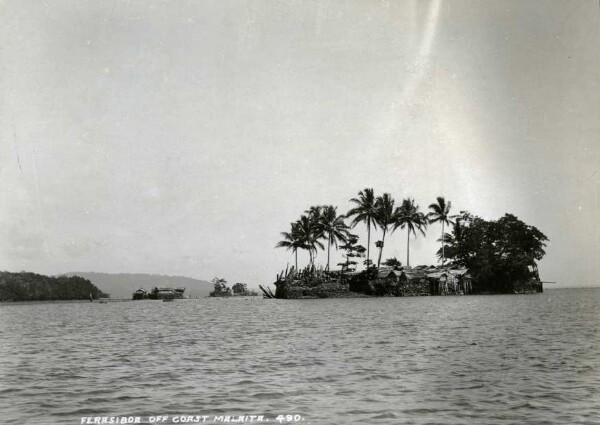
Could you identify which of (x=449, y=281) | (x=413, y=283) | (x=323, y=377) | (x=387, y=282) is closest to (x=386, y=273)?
(x=387, y=282)

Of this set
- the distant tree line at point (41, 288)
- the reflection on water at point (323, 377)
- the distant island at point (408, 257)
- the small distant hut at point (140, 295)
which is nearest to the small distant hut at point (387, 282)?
the distant island at point (408, 257)

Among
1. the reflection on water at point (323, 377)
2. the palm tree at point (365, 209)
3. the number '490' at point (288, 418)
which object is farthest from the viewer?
the palm tree at point (365, 209)

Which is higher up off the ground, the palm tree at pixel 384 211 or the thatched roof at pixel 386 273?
the palm tree at pixel 384 211

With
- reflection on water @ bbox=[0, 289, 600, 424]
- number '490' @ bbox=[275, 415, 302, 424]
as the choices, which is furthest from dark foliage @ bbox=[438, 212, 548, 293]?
number '490' @ bbox=[275, 415, 302, 424]

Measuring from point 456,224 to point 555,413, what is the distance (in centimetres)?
7272

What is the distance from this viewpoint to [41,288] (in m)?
102

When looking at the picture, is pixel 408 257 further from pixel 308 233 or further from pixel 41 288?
pixel 41 288

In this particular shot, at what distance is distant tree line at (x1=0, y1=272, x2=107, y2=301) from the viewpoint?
96.0 metres

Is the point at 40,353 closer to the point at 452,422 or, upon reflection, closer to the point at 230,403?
the point at 230,403

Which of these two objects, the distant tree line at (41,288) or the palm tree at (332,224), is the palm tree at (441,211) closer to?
the palm tree at (332,224)

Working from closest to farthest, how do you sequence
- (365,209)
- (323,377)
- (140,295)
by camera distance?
(323,377) → (365,209) → (140,295)

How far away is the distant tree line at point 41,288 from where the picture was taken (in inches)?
3780

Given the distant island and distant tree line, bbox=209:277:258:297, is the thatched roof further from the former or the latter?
distant tree line, bbox=209:277:258:297

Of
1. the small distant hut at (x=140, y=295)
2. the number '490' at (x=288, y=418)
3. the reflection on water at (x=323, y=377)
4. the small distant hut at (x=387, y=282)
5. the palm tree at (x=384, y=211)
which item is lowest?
the number '490' at (x=288, y=418)
